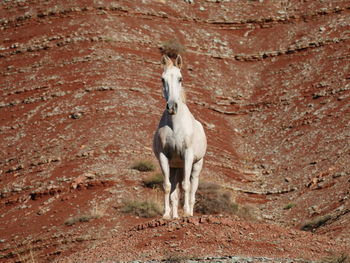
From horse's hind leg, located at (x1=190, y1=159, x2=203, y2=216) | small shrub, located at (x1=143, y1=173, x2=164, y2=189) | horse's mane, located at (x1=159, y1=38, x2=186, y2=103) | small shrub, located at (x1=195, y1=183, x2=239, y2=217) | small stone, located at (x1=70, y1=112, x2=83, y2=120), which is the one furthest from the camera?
horse's mane, located at (x1=159, y1=38, x2=186, y2=103)

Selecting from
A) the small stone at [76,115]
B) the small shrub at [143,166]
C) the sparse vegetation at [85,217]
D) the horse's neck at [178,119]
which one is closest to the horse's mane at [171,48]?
the small stone at [76,115]

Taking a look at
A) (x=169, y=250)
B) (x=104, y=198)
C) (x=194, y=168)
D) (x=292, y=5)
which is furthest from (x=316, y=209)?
(x=292, y=5)

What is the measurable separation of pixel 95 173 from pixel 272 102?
37.9 ft

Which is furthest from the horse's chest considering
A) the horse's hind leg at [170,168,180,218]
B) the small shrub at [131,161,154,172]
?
the small shrub at [131,161,154,172]

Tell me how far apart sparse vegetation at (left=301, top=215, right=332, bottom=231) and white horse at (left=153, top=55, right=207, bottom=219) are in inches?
281

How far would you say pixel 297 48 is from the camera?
41.3m

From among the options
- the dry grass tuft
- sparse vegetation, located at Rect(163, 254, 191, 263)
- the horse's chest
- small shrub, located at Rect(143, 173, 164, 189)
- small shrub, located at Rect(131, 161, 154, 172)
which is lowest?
sparse vegetation, located at Rect(163, 254, 191, 263)

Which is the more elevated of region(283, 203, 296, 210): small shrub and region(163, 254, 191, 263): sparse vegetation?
region(283, 203, 296, 210): small shrub

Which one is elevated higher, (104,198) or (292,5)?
(292,5)

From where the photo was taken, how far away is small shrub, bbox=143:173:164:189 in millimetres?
27609

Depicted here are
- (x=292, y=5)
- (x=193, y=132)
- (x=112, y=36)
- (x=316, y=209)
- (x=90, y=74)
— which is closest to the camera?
(x=193, y=132)

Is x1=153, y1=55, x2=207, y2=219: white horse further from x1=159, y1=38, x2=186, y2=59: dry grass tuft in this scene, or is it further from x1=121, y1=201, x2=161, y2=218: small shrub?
x1=159, y1=38, x2=186, y2=59: dry grass tuft

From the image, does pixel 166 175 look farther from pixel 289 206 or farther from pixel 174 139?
pixel 289 206

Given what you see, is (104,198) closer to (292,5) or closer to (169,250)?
(169,250)
